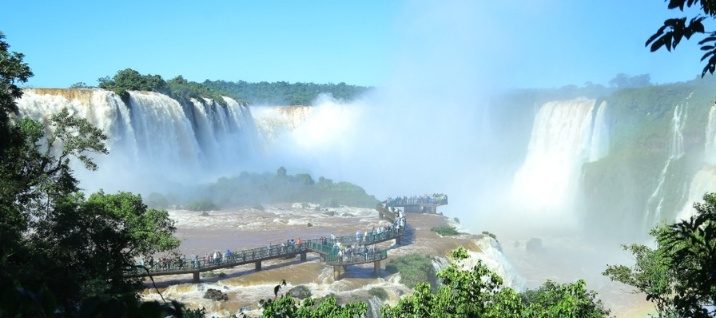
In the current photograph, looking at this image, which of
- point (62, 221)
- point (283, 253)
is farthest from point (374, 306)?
point (62, 221)

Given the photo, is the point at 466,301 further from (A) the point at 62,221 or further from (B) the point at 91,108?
(B) the point at 91,108

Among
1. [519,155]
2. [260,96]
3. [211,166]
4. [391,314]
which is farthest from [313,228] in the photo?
[260,96]

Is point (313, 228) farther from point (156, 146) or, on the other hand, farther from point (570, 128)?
point (570, 128)

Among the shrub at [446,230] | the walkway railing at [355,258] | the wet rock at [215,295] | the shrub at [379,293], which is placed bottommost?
the shrub at [379,293]

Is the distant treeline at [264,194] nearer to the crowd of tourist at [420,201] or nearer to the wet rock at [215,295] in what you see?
the crowd of tourist at [420,201]

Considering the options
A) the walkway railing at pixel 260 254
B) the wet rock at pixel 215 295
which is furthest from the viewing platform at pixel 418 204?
the wet rock at pixel 215 295

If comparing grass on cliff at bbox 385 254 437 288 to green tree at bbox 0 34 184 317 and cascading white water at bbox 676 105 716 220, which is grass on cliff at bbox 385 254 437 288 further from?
cascading white water at bbox 676 105 716 220

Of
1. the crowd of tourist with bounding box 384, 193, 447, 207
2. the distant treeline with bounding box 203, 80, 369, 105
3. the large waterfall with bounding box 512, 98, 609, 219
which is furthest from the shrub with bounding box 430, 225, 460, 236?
the distant treeline with bounding box 203, 80, 369, 105

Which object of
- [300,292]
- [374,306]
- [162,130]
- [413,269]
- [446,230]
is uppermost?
[162,130]
